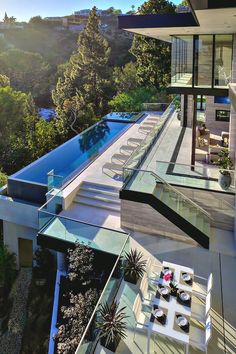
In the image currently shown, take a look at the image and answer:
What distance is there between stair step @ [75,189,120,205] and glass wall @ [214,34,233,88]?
5.71 meters

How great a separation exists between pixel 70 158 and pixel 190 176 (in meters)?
7.90

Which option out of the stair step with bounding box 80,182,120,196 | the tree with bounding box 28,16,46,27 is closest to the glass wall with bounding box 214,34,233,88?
the stair step with bounding box 80,182,120,196

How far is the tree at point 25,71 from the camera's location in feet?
156

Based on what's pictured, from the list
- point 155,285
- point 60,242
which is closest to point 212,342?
point 155,285

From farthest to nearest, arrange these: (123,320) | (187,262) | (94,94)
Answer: (94,94)
(187,262)
(123,320)

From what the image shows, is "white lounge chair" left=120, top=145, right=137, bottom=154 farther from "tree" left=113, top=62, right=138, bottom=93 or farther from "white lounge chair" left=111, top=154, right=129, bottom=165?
"tree" left=113, top=62, right=138, bottom=93

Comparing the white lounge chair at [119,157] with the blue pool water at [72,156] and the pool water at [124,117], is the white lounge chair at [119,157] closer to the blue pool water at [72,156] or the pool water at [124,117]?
the blue pool water at [72,156]

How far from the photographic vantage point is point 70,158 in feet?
54.9

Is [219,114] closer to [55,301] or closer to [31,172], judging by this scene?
[31,172]

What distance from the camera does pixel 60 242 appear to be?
10102 millimetres

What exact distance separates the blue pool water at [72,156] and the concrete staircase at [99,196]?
119 centimetres

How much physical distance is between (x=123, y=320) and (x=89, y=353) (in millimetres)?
1051

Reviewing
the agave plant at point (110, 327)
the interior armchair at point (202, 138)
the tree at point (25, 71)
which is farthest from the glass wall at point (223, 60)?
the tree at point (25, 71)

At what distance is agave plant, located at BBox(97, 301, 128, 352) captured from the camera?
6.72 meters
